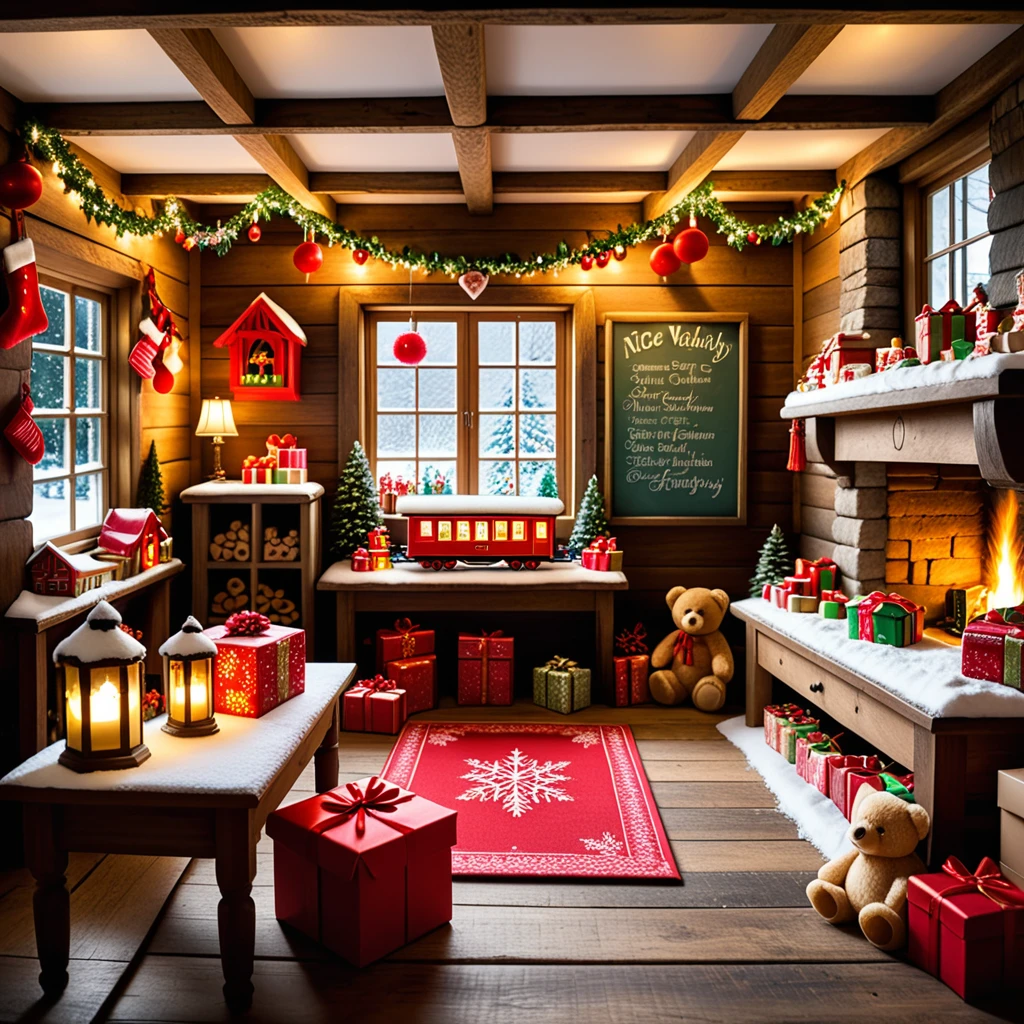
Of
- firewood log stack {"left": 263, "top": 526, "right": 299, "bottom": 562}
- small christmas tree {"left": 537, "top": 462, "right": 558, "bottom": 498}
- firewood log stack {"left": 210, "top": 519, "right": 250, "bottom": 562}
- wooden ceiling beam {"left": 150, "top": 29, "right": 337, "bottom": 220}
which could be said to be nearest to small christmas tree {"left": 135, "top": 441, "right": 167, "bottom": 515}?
firewood log stack {"left": 210, "top": 519, "right": 250, "bottom": 562}

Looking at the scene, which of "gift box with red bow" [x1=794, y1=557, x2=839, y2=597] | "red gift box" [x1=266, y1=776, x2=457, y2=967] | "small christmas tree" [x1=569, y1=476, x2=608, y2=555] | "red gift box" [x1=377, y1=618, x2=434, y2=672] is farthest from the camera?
"small christmas tree" [x1=569, y1=476, x2=608, y2=555]

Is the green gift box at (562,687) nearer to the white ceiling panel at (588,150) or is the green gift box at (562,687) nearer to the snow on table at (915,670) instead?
the snow on table at (915,670)

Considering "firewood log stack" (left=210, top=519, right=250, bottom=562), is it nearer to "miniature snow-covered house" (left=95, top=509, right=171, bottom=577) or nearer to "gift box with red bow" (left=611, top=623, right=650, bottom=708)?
"miniature snow-covered house" (left=95, top=509, right=171, bottom=577)

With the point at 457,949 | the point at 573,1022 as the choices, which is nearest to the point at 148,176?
the point at 457,949

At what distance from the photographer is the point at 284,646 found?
2.74 meters

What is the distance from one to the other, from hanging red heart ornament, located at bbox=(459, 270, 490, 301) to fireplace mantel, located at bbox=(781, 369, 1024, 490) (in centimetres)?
174

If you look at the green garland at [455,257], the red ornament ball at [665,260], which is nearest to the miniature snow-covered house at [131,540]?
the green garland at [455,257]

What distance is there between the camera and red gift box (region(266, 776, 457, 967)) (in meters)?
2.35

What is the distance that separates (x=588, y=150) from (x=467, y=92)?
1.19m

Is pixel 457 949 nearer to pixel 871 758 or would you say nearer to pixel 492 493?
pixel 871 758

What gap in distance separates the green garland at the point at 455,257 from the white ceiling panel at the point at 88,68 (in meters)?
0.65

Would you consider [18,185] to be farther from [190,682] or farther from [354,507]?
[354,507]

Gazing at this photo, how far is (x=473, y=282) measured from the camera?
4812mm

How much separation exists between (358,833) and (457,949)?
42 centimetres
